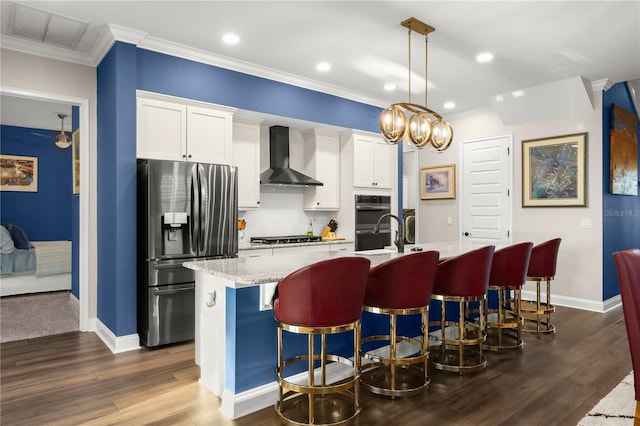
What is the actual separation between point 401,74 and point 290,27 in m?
1.66

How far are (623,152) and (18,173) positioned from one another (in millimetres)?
9535

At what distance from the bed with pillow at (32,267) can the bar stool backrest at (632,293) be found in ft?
22.0

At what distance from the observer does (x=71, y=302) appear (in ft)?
17.0

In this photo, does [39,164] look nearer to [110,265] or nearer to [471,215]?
[110,265]

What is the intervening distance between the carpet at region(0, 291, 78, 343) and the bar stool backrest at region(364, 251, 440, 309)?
132 inches

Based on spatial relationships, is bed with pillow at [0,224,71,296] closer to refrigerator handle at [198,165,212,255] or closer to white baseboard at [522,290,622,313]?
refrigerator handle at [198,165,212,255]

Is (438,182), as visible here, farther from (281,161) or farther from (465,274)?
(465,274)

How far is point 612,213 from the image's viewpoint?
17.0 ft

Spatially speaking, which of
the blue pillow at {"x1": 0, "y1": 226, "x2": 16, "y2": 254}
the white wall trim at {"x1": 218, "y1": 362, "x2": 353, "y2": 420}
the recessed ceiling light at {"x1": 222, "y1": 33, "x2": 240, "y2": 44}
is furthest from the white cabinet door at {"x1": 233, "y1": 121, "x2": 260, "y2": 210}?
the blue pillow at {"x1": 0, "y1": 226, "x2": 16, "y2": 254}

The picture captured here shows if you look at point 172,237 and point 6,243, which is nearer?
point 172,237

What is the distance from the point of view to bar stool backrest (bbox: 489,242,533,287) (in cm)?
337

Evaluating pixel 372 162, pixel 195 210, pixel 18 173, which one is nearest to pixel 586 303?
pixel 372 162

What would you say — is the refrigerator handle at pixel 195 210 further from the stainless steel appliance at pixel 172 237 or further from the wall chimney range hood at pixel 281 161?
the wall chimney range hood at pixel 281 161

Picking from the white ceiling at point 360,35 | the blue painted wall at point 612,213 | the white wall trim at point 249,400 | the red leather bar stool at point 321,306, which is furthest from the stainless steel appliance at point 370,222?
the red leather bar stool at point 321,306
